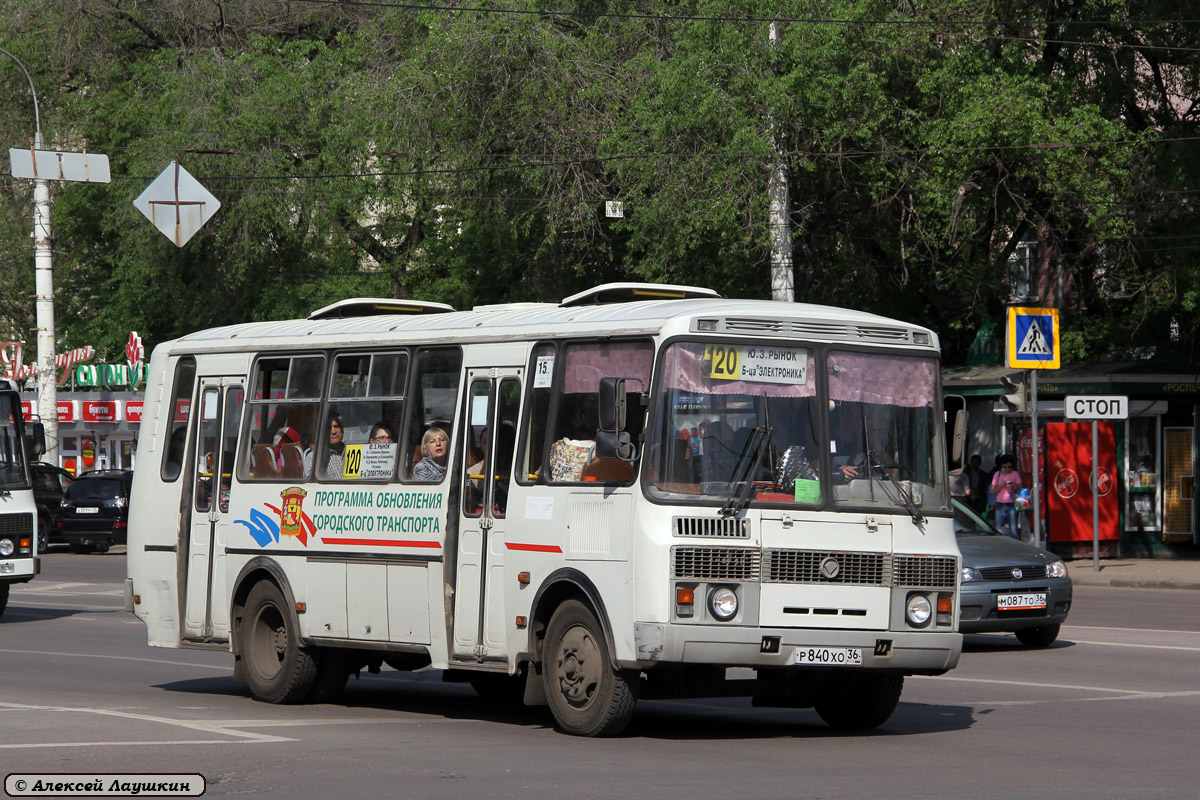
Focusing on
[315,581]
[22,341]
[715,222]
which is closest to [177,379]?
[315,581]

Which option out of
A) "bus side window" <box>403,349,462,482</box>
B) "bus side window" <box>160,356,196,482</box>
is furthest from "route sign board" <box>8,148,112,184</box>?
"bus side window" <box>403,349,462,482</box>

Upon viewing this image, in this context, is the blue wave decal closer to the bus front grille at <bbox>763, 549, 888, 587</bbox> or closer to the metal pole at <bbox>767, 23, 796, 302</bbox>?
the bus front grille at <bbox>763, 549, 888, 587</bbox>

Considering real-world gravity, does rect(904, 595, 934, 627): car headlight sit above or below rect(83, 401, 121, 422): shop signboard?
below

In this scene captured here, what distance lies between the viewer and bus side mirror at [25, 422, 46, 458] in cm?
2173

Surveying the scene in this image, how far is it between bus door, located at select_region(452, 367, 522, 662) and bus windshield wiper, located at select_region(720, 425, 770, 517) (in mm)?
1681

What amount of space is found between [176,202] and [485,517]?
18.9 metres

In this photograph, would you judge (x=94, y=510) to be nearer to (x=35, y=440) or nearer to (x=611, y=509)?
(x=35, y=440)

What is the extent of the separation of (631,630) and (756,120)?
19087mm

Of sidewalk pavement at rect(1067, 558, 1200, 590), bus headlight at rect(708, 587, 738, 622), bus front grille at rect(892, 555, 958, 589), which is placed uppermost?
bus front grille at rect(892, 555, 958, 589)

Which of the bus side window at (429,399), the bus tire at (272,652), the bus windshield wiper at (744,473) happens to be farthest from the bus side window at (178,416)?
the bus windshield wiper at (744,473)

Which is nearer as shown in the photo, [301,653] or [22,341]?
[301,653]

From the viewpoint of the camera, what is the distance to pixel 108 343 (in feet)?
156

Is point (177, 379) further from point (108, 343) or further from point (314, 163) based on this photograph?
point (108, 343)

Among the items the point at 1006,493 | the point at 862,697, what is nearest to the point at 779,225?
the point at 1006,493
